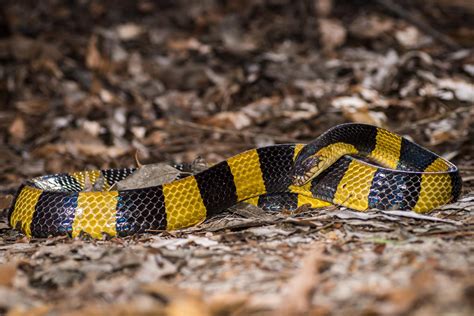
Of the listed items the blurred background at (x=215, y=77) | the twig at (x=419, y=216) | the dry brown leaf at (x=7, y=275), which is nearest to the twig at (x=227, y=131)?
the blurred background at (x=215, y=77)

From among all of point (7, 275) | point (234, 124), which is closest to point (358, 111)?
point (234, 124)

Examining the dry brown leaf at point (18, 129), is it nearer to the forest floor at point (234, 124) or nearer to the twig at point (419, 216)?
the forest floor at point (234, 124)

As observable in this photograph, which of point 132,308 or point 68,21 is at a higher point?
Answer: point 68,21

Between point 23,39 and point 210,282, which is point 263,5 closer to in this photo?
point 23,39

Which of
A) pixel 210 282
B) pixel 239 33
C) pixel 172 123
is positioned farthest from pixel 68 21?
pixel 210 282

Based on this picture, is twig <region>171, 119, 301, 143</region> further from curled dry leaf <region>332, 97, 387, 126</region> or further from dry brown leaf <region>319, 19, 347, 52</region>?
dry brown leaf <region>319, 19, 347, 52</region>

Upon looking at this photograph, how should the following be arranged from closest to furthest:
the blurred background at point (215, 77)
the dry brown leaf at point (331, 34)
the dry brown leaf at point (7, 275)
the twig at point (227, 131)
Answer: the dry brown leaf at point (7, 275), the twig at point (227, 131), the blurred background at point (215, 77), the dry brown leaf at point (331, 34)

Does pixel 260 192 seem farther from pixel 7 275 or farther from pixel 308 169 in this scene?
pixel 7 275
